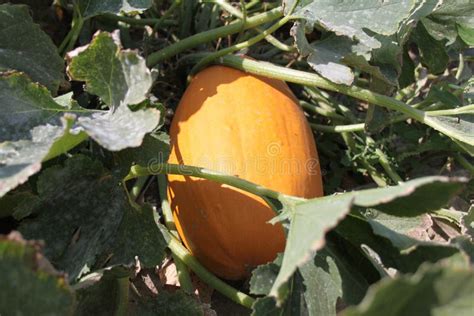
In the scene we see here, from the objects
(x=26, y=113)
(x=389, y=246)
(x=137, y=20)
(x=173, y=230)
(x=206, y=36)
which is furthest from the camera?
(x=137, y=20)

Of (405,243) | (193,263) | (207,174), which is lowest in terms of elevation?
(193,263)

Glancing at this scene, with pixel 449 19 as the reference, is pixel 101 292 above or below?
below

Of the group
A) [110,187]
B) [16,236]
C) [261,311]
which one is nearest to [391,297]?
[261,311]

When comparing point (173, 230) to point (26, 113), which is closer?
point (26, 113)

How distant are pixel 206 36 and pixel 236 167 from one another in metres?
0.44

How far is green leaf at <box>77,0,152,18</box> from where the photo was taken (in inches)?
59.3

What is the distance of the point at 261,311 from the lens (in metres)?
1.13

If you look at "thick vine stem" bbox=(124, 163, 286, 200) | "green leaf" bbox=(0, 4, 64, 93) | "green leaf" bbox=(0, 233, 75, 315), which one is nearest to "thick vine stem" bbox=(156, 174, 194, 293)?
"thick vine stem" bbox=(124, 163, 286, 200)

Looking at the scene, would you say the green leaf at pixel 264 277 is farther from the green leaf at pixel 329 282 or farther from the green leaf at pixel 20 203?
the green leaf at pixel 20 203

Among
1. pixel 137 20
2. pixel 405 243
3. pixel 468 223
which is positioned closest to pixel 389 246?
pixel 405 243

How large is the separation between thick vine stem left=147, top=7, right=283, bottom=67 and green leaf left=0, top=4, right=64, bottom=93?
31 cm

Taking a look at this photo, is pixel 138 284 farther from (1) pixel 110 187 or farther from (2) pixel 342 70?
(2) pixel 342 70

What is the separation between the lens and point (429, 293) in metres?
0.75

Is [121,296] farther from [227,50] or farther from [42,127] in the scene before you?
[227,50]
